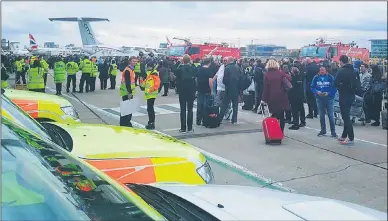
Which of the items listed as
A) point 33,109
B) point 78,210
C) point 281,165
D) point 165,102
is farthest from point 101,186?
point 165,102

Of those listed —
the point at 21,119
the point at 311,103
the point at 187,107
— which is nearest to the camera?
the point at 21,119

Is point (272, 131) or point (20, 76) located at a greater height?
point (20, 76)

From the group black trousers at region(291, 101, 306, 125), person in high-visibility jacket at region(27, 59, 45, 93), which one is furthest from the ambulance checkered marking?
black trousers at region(291, 101, 306, 125)

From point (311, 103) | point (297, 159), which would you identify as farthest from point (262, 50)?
point (297, 159)

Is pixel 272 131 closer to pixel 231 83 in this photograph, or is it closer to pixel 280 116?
pixel 280 116

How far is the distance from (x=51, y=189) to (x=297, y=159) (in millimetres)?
5935

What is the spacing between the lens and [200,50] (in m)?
35.3

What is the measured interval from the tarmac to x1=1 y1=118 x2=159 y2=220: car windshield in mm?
2601

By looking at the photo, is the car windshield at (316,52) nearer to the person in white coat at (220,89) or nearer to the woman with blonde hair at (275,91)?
the person in white coat at (220,89)

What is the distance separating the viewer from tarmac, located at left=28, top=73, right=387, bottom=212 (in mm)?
6012

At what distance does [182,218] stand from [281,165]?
4.88 metres

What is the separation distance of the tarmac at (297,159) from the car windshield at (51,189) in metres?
2.60

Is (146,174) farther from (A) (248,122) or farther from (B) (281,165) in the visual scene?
(A) (248,122)

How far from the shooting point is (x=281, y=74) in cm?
881
